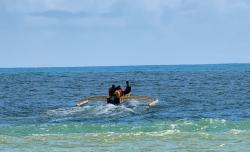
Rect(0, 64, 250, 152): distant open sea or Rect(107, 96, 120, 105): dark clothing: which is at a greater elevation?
Rect(107, 96, 120, 105): dark clothing

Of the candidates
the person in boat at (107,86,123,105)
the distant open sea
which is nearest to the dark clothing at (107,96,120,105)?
the person in boat at (107,86,123,105)

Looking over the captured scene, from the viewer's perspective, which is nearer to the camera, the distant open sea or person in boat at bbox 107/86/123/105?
the distant open sea

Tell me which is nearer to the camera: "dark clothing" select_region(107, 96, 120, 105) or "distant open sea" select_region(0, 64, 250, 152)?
"distant open sea" select_region(0, 64, 250, 152)

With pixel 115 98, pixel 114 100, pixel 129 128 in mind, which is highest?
pixel 115 98

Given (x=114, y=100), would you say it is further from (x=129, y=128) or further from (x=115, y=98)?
(x=129, y=128)

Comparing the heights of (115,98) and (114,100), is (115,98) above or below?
above

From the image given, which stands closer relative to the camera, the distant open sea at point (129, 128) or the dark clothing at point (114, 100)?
the distant open sea at point (129, 128)

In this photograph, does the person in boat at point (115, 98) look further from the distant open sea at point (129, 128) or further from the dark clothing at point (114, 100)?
the distant open sea at point (129, 128)

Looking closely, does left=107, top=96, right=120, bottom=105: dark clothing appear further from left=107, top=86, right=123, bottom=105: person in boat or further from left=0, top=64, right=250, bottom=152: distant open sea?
left=0, top=64, right=250, bottom=152: distant open sea

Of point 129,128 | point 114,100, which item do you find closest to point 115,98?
point 114,100

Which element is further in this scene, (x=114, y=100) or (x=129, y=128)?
(x=114, y=100)

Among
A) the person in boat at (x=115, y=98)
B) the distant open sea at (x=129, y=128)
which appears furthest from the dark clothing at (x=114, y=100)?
the distant open sea at (x=129, y=128)

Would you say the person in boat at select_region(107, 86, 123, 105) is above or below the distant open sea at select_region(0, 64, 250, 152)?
above

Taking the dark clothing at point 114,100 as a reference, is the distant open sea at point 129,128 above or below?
below
